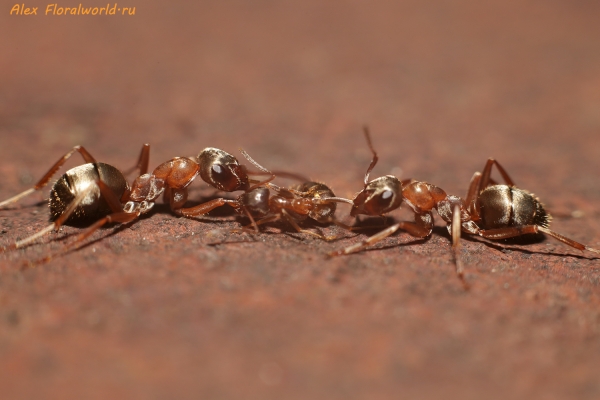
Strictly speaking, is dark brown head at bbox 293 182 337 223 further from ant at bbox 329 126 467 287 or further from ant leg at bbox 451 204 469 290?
ant leg at bbox 451 204 469 290

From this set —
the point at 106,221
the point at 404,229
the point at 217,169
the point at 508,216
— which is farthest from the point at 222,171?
the point at 508,216

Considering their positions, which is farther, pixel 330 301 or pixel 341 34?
pixel 341 34

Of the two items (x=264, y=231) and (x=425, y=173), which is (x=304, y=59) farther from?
(x=264, y=231)

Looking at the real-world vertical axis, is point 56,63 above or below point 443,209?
above

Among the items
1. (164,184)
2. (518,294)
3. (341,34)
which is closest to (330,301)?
(518,294)

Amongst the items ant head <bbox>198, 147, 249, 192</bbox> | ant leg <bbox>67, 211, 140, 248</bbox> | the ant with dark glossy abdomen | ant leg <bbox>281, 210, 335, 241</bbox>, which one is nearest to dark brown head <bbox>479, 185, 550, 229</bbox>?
ant leg <bbox>281, 210, 335, 241</bbox>

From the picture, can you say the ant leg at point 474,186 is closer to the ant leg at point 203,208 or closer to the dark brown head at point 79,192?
the ant leg at point 203,208

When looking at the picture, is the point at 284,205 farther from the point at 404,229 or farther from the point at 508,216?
the point at 508,216
